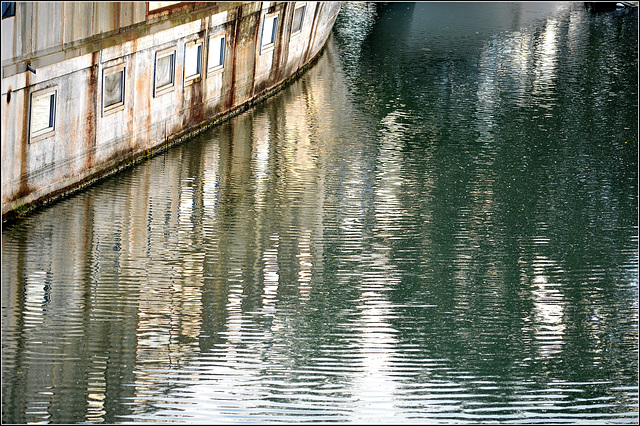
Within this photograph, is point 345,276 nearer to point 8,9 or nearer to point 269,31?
point 8,9

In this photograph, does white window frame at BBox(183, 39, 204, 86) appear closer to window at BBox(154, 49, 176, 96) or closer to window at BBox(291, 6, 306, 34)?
window at BBox(154, 49, 176, 96)

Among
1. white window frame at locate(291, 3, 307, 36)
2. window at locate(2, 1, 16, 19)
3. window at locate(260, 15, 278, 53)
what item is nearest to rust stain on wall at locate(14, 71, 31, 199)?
window at locate(2, 1, 16, 19)

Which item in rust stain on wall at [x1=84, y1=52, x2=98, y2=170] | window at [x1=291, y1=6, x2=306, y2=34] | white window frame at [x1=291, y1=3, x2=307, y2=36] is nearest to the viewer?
rust stain on wall at [x1=84, y1=52, x2=98, y2=170]

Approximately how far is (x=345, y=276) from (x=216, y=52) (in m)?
7.58

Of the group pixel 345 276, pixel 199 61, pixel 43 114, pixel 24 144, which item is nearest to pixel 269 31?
pixel 199 61

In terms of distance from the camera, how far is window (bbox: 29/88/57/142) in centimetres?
1334

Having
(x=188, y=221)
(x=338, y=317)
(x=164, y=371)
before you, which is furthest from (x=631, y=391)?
(x=188, y=221)

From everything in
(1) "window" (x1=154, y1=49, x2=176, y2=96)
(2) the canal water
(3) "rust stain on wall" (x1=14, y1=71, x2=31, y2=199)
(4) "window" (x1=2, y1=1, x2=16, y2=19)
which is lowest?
(2) the canal water

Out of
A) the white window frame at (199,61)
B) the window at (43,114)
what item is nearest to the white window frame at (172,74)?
the white window frame at (199,61)

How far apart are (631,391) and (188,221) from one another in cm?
699

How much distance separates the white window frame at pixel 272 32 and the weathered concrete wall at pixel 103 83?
8cm

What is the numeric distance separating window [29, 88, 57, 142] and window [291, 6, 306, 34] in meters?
10.1

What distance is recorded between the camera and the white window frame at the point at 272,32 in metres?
20.9

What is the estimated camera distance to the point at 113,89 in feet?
50.4
